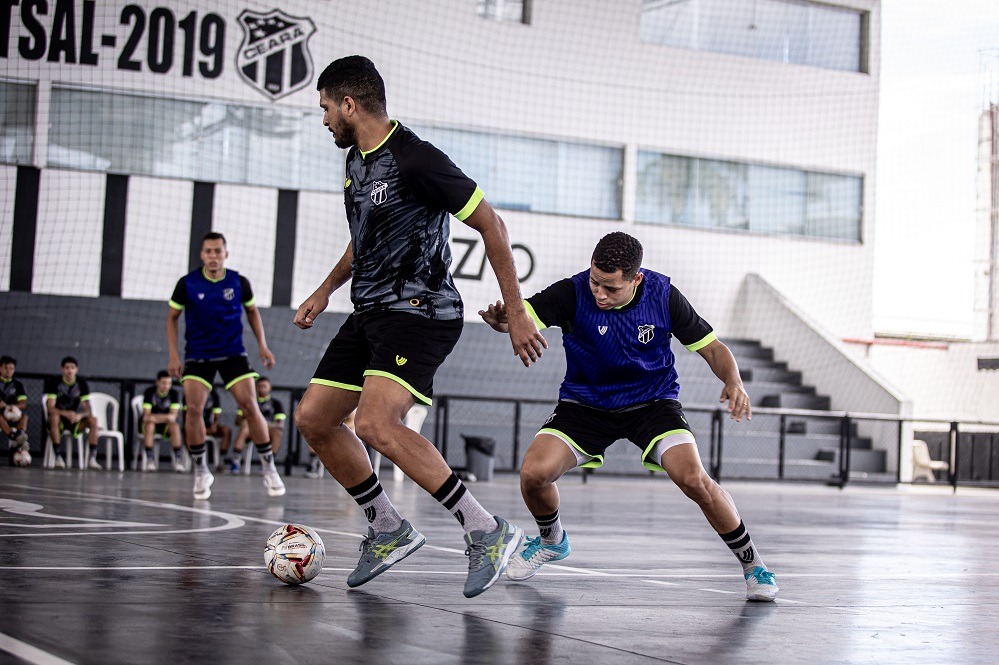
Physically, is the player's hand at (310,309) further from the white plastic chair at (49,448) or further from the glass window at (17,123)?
the glass window at (17,123)

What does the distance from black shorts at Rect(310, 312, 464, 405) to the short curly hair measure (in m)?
0.72

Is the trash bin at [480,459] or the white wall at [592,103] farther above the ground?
the white wall at [592,103]

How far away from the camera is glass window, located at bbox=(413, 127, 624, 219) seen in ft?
74.9

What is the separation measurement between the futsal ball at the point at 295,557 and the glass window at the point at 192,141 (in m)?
16.5

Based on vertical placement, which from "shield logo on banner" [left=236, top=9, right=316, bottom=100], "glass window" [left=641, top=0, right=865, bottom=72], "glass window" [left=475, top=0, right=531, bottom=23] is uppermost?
"glass window" [left=641, top=0, right=865, bottom=72]

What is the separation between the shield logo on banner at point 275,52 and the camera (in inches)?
825

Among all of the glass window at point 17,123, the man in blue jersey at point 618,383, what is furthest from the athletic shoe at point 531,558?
the glass window at point 17,123

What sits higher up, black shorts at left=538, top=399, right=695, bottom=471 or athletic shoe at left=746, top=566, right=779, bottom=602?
black shorts at left=538, top=399, right=695, bottom=471

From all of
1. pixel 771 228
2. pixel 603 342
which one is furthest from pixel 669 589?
pixel 771 228

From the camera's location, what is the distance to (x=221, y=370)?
398 inches

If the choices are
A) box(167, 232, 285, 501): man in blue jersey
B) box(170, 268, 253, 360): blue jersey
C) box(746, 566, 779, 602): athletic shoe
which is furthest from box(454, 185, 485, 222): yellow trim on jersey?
→ box(170, 268, 253, 360): blue jersey

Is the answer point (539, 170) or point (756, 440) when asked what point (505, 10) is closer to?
point (539, 170)

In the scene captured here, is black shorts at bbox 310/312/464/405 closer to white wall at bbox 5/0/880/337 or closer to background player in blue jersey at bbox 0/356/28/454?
background player in blue jersey at bbox 0/356/28/454

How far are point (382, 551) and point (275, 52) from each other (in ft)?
57.4
